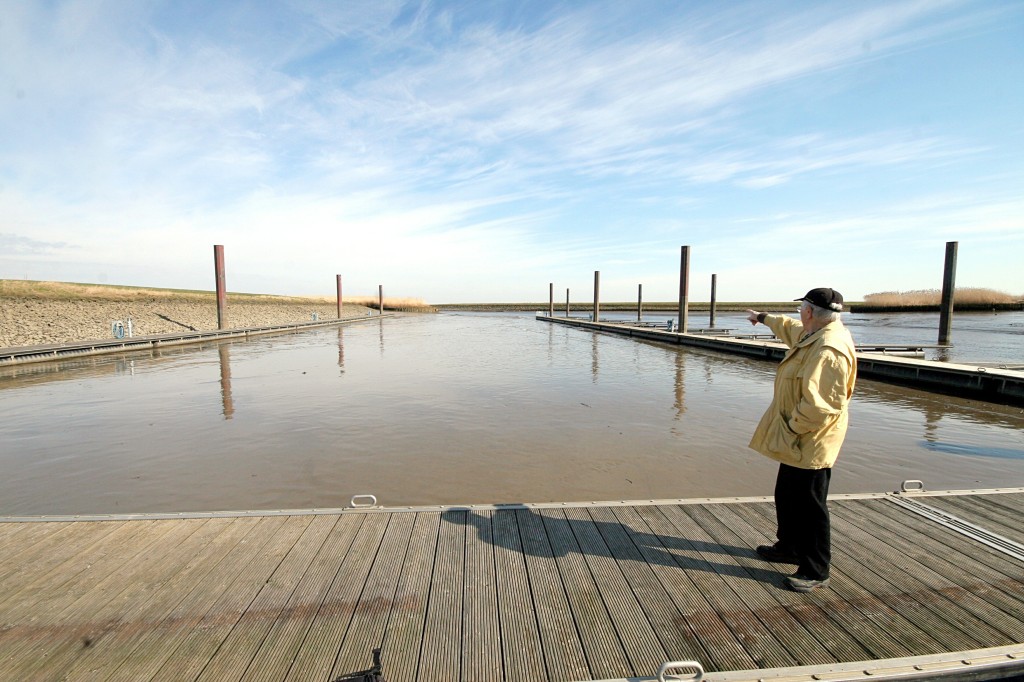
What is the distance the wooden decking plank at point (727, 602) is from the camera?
2.24m

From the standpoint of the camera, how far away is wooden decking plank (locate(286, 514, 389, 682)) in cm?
216

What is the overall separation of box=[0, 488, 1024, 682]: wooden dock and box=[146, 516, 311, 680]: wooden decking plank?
12 mm

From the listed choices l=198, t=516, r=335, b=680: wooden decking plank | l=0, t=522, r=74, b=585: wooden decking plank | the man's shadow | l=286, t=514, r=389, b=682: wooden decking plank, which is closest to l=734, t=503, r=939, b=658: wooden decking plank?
the man's shadow

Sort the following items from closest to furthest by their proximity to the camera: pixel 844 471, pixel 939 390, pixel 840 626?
pixel 840 626 < pixel 844 471 < pixel 939 390

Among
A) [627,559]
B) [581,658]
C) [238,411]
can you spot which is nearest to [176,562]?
[581,658]

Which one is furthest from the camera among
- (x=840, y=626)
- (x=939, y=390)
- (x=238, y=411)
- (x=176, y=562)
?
(x=939, y=390)

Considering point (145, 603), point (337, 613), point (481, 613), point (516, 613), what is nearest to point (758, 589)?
point (516, 613)

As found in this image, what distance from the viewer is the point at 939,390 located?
11.1 meters

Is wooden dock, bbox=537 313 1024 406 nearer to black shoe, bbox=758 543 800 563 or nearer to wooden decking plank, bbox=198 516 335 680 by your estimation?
black shoe, bbox=758 543 800 563

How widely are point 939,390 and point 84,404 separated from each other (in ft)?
62.9

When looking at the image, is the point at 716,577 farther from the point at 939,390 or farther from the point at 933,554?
the point at 939,390

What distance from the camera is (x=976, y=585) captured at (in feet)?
9.14

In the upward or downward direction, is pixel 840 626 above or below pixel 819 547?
below

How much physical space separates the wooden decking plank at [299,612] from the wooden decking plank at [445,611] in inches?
25.4
